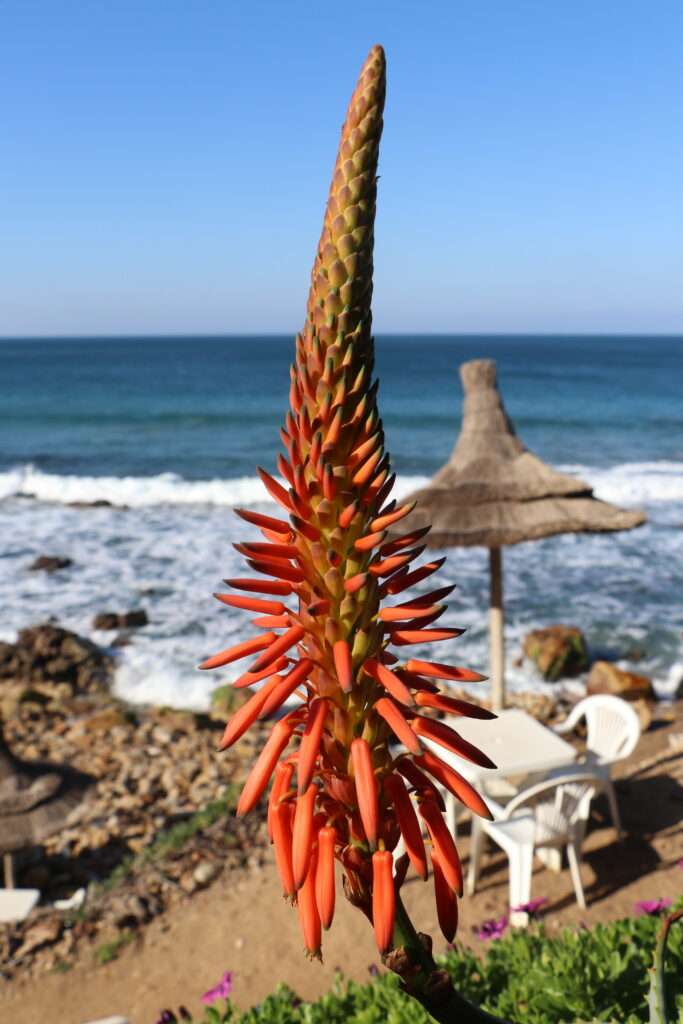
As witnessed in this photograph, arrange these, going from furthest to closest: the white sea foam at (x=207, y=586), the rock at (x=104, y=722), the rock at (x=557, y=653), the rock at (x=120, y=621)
Answer: the rock at (x=120, y=621)
the white sea foam at (x=207, y=586)
the rock at (x=557, y=653)
the rock at (x=104, y=722)

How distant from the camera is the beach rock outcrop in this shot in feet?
46.2

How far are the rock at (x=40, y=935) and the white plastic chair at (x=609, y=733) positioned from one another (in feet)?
14.9

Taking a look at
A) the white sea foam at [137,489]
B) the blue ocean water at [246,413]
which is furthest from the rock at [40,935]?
the blue ocean water at [246,413]

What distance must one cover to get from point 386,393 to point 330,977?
60952 mm

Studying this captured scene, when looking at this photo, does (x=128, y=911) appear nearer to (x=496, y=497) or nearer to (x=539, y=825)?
(x=539, y=825)

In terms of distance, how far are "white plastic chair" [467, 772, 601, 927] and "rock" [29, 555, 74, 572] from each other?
1557 cm

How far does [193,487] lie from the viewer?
3200cm

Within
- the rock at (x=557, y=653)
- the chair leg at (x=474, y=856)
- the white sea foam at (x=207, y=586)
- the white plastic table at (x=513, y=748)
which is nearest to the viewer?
the white plastic table at (x=513, y=748)

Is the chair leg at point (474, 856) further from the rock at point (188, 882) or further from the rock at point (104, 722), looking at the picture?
the rock at point (104, 722)

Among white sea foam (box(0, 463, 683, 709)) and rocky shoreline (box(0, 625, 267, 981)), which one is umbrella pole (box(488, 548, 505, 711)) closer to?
rocky shoreline (box(0, 625, 267, 981))

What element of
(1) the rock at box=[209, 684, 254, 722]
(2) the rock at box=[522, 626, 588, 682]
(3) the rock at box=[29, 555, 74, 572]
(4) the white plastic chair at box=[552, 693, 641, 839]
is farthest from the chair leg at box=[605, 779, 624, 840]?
(3) the rock at box=[29, 555, 74, 572]

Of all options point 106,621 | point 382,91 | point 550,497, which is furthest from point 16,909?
point 106,621

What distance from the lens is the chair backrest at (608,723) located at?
841 centimetres

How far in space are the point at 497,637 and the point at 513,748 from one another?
65.7 inches
